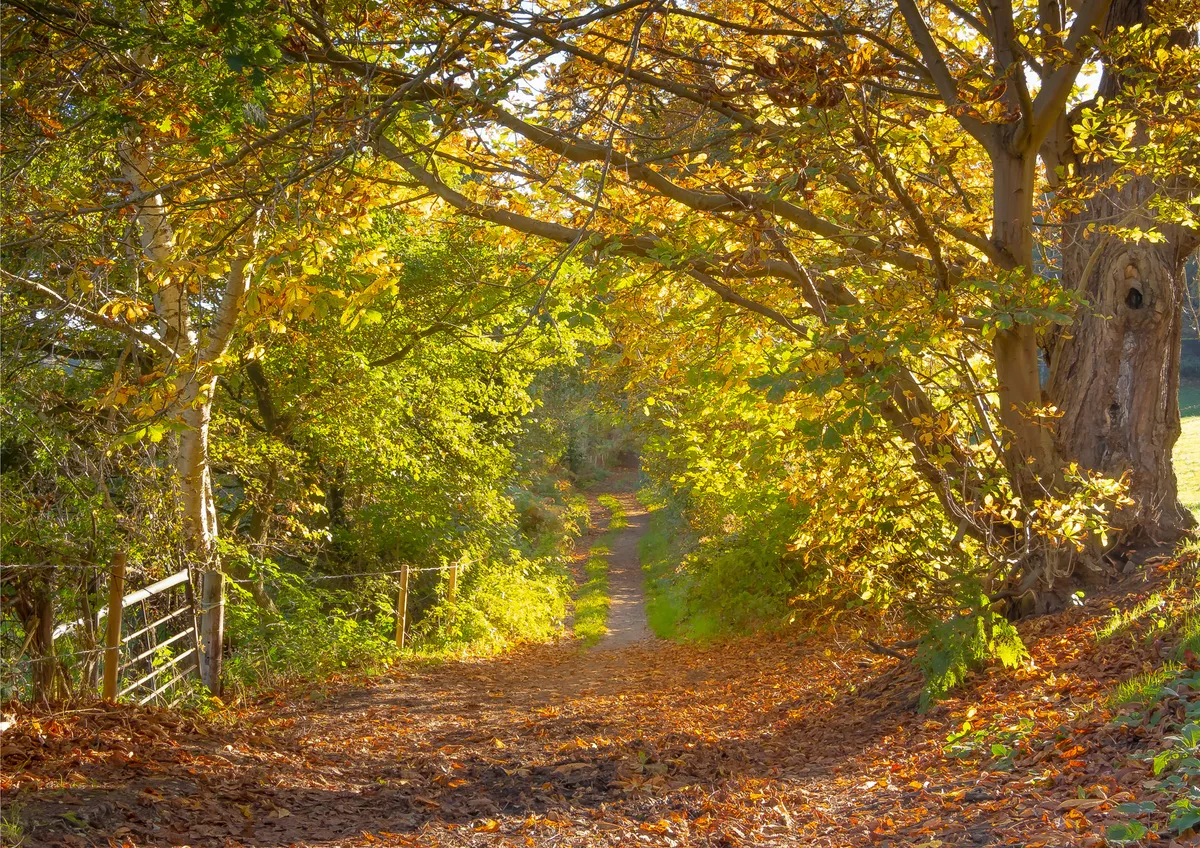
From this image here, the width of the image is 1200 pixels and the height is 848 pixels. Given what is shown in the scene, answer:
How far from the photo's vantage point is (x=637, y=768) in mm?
6352

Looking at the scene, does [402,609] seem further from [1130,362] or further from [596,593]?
[596,593]

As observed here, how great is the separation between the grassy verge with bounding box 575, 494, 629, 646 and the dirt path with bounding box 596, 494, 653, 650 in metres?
0.16

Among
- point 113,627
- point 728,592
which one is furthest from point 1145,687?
point 728,592

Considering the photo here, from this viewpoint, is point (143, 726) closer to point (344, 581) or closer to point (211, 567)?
point (211, 567)

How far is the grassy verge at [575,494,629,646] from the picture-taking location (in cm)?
1866

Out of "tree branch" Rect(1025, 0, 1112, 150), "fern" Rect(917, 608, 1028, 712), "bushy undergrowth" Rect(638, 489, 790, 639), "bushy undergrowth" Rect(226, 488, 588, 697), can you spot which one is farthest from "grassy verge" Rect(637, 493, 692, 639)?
"tree branch" Rect(1025, 0, 1112, 150)

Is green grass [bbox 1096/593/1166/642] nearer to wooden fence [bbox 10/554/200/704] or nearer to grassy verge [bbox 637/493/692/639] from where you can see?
wooden fence [bbox 10/554/200/704]

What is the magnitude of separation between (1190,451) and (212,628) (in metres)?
27.0

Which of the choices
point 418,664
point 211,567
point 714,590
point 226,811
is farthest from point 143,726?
point 714,590

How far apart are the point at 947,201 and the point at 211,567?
7586mm

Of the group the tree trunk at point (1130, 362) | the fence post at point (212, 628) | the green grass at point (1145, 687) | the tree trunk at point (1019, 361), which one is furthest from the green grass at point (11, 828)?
the tree trunk at point (1130, 362)

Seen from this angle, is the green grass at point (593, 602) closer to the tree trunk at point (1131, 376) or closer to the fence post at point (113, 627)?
the fence post at point (113, 627)

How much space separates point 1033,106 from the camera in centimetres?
699

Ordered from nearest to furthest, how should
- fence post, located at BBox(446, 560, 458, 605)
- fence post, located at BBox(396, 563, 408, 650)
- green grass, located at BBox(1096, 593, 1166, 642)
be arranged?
green grass, located at BBox(1096, 593, 1166, 642)
fence post, located at BBox(396, 563, 408, 650)
fence post, located at BBox(446, 560, 458, 605)
